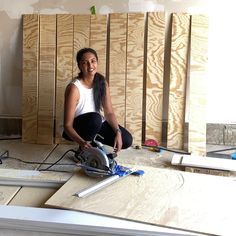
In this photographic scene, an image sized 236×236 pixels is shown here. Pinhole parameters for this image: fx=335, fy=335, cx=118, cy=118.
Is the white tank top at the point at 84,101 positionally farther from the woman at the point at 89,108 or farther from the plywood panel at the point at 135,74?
the plywood panel at the point at 135,74

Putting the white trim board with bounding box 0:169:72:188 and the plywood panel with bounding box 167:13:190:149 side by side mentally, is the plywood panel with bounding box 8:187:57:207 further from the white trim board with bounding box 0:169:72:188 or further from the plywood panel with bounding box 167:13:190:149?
the plywood panel with bounding box 167:13:190:149

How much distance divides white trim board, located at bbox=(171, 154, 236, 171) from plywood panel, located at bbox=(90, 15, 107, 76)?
1223 millimetres

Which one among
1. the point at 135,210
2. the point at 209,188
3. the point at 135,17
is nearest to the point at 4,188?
the point at 135,210

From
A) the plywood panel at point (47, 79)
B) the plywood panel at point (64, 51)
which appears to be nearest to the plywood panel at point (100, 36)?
the plywood panel at point (64, 51)

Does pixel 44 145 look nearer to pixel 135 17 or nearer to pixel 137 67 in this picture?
pixel 137 67

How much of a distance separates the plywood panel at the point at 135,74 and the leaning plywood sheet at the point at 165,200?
1.55m

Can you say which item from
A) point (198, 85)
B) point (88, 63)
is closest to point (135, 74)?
point (198, 85)

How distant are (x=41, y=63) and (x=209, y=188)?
2.35 m

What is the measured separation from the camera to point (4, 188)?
69.5 inches

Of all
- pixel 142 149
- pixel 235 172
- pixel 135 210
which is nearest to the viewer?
pixel 135 210

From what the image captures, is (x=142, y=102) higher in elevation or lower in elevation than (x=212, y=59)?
lower

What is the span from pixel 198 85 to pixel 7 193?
2.22 meters

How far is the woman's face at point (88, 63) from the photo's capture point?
272 centimetres

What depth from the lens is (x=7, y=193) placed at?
170 centimetres
